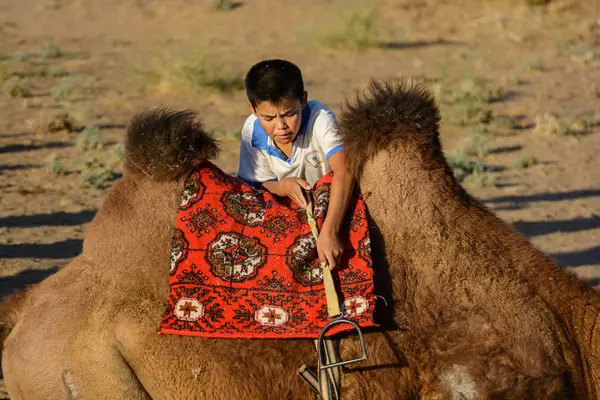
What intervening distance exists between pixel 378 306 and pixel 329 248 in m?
0.34

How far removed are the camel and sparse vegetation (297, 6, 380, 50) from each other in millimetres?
16255

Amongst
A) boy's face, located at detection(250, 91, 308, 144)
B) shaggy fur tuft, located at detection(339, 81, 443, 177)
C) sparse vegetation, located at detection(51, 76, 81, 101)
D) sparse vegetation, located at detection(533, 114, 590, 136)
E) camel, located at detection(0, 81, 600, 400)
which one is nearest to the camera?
camel, located at detection(0, 81, 600, 400)

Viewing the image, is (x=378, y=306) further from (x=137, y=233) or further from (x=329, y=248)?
(x=137, y=233)

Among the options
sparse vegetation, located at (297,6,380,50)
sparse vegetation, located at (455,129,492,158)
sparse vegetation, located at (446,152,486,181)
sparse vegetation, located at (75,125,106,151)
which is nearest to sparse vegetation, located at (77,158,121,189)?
sparse vegetation, located at (75,125,106,151)

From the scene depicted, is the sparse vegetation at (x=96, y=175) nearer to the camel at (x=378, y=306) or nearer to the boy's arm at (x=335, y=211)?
the camel at (x=378, y=306)

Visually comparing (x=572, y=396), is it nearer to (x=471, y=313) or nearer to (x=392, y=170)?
(x=471, y=313)

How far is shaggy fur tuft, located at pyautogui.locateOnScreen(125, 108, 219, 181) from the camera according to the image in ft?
12.5

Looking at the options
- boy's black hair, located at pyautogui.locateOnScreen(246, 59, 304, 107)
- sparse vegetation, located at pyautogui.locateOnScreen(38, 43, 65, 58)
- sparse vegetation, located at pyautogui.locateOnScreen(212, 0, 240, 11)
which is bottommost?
boy's black hair, located at pyautogui.locateOnScreen(246, 59, 304, 107)

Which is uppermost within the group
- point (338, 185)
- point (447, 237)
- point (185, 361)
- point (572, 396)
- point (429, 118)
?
point (429, 118)

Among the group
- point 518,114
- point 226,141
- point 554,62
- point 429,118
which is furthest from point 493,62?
point 429,118

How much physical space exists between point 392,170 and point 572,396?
1279mm

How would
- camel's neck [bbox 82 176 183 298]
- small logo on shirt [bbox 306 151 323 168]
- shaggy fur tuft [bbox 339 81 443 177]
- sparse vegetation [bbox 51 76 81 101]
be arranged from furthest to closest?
sparse vegetation [bbox 51 76 81 101] → small logo on shirt [bbox 306 151 323 168] → shaggy fur tuft [bbox 339 81 443 177] → camel's neck [bbox 82 176 183 298]

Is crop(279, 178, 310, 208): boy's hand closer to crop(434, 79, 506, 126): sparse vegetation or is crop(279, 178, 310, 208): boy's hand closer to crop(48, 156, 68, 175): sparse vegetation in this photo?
crop(48, 156, 68, 175): sparse vegetation

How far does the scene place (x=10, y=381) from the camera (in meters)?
3.60
